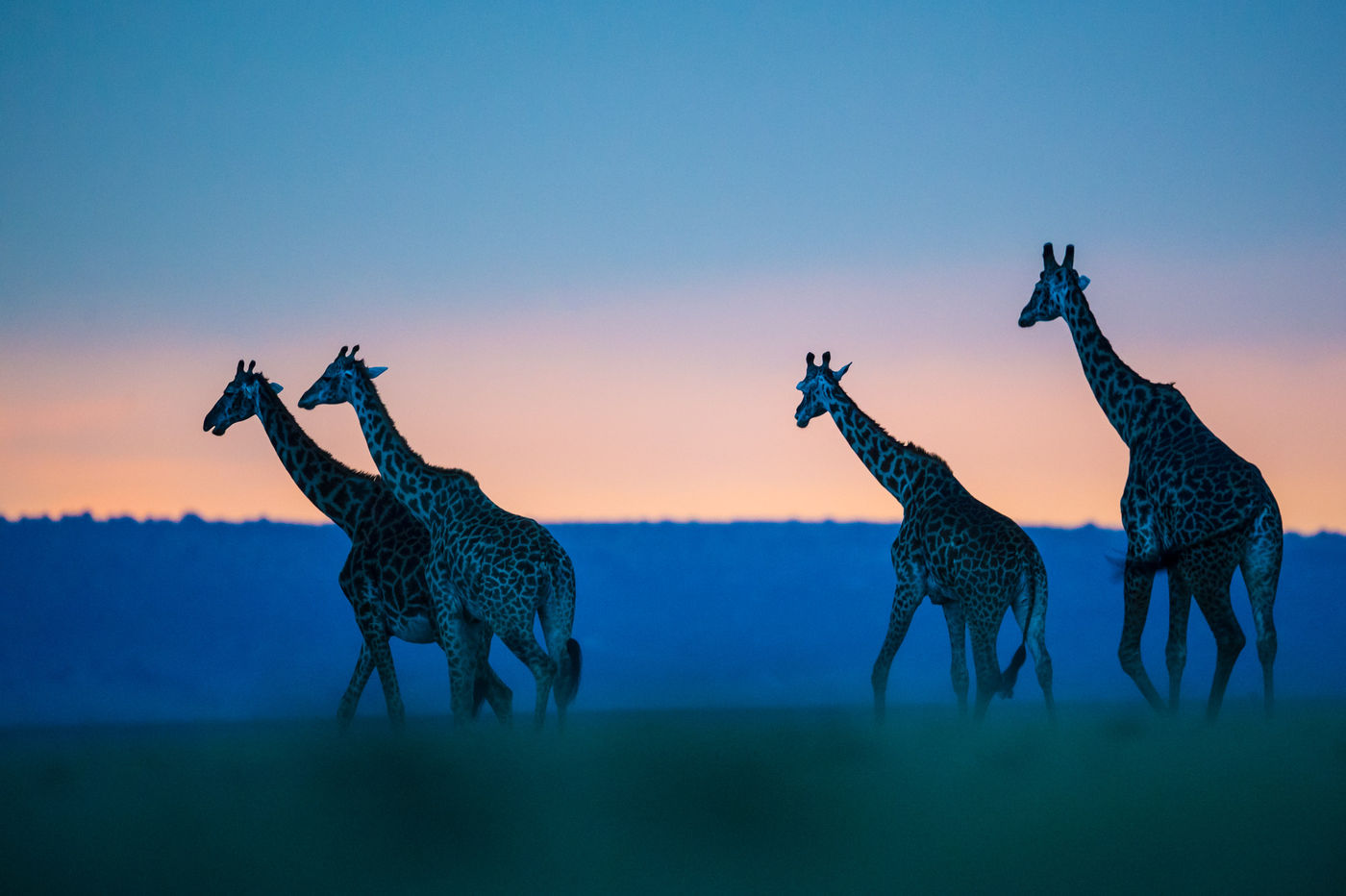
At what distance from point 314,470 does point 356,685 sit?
2819mm

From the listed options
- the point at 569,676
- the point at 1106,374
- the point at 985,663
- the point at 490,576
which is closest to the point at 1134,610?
the point at 985,663

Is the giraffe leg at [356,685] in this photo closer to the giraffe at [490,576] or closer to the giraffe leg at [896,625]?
the giraffe at [490,576]

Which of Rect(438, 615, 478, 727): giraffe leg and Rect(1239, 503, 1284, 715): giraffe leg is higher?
Rect(1239, 503, 1284, 715): giraffe leg

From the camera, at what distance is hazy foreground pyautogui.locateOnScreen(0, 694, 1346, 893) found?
6902 millimetres

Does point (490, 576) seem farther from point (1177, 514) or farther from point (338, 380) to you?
point (1177, 514)

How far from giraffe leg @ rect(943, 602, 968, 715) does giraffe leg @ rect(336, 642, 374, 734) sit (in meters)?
6.34

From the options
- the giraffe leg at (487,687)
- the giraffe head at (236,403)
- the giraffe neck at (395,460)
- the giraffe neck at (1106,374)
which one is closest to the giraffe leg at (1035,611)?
the giraffe neck at (1106,374)

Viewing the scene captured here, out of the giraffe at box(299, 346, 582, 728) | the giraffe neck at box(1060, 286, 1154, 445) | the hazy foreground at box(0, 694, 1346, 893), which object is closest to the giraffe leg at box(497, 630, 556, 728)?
the giraffe at box(299, 346, 582, 728)

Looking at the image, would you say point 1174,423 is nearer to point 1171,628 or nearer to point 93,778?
point 1171,628

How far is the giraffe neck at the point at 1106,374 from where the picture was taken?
49.3 ft

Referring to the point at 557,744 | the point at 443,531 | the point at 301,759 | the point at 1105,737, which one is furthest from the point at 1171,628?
the point at 301,759

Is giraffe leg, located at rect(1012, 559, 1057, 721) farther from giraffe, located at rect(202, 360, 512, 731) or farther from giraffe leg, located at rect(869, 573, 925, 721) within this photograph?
giraffe, located at rect(202, 360, 512, 731)

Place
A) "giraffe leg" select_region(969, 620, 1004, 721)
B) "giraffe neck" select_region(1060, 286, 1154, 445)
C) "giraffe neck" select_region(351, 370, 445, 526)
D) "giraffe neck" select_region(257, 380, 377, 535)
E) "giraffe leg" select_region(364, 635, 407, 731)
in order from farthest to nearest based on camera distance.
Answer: "giraffe neck" select_region(257, 380, 377, 535) → "giraffe neck" select_region(351, 370, 445, 526) → "giraffe neck" select_region(1060, 286, 1154, 445) → "giraffe leg" select_region(364, 635, 407, 731) → "giraffe leg" select_region(969, 620, 1004, 721)

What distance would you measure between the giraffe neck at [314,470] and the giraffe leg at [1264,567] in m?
9.63
